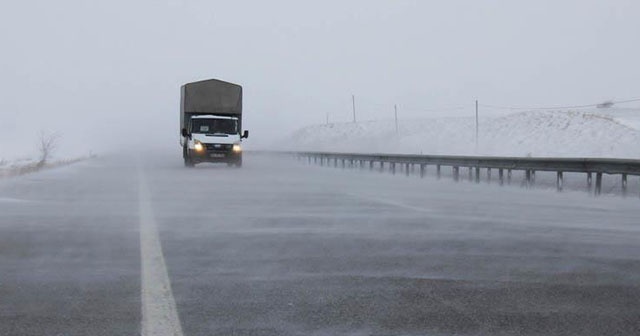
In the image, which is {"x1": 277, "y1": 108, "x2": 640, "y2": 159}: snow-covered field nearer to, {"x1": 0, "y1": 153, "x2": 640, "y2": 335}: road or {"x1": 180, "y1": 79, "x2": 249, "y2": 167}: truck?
{"x1": 180, "y1": 79, "x2": 249, "y2": 167}: truck

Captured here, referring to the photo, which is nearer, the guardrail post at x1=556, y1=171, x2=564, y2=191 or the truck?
the guardrail post at x1=556, y1=171, x2=564, y2=191

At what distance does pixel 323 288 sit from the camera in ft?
20.6

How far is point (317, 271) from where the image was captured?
709 centimetres

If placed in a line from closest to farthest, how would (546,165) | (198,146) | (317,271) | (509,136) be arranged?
1. (317,271)
2. (546,165)
3. (198,146)
4. (509,136)

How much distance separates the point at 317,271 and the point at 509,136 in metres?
75.9

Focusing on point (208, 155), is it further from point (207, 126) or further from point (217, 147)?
point (207, 126)

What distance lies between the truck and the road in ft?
74.0

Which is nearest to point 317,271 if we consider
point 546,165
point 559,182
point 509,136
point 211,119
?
point 559,182

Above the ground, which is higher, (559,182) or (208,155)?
(208,155)

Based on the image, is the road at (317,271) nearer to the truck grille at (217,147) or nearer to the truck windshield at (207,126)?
the truck grille at (217,147)

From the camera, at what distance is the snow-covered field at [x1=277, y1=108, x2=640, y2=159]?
206 ft

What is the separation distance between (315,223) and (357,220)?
30.4 inches

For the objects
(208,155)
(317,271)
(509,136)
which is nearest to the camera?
(317,271)

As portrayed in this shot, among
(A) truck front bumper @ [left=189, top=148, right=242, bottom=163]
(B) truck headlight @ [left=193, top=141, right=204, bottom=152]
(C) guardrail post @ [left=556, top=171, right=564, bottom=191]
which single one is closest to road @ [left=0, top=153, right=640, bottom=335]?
(C) guardrail post @ [left=556, top=171, right=564, bottom=191]
